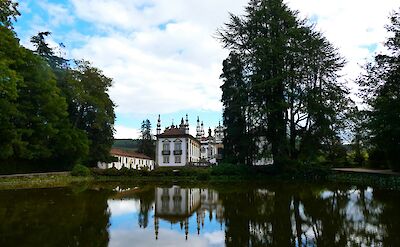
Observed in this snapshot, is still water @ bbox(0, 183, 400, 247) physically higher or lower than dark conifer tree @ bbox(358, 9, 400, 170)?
lower

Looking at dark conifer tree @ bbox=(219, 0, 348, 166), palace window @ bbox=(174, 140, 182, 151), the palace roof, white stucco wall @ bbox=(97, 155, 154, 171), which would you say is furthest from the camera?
white stucco wall @ bbox=(97, 155, 154, 171)

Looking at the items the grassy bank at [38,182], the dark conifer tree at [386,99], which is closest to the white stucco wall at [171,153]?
the grassy bank at [38,182]

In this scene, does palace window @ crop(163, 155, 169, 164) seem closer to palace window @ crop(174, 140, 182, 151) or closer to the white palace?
the white palace

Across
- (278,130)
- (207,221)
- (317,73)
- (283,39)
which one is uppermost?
(283,39)

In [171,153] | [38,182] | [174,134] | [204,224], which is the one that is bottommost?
[204,224]

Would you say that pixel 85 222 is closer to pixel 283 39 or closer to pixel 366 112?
pixel 366 112

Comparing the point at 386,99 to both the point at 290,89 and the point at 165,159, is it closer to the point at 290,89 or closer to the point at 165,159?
the point at 290,89

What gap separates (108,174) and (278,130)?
692 inches

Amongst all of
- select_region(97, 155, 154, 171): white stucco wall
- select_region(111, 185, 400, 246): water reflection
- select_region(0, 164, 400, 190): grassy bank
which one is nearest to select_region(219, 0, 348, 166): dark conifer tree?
select_region(0, 164, 400, 190): grassy bank

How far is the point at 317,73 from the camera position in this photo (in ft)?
99.2

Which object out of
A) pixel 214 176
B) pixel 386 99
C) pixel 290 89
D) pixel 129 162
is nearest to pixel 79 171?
pixel 214 176

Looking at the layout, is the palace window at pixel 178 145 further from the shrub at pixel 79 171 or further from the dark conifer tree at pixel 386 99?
the dark conifer tree at pixel 386 99

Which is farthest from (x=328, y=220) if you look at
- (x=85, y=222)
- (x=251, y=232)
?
(x=85, y=222)

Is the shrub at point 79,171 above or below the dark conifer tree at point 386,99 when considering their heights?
below
